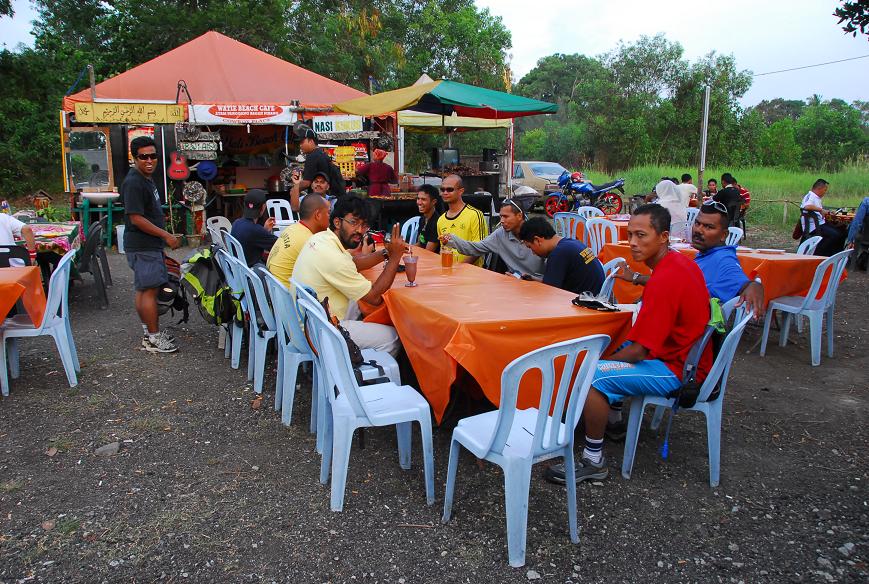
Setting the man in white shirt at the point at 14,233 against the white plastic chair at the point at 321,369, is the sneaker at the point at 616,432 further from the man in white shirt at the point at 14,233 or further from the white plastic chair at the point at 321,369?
the man in white shirt at the point at 14,233

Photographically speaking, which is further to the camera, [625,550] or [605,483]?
[605,483]

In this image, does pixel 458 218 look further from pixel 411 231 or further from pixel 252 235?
pixel 252 235

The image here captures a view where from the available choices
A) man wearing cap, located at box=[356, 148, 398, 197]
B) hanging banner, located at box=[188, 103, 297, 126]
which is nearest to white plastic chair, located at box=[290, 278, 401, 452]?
man wearing cap, located at box=[356, 148, 398, 197]

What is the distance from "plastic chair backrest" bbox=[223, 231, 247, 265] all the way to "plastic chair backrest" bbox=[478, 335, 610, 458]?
10.4ft

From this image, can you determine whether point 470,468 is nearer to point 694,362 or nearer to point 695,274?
point 694,362

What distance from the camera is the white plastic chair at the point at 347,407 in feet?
8.93

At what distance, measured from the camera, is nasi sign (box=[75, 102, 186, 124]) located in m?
10.7

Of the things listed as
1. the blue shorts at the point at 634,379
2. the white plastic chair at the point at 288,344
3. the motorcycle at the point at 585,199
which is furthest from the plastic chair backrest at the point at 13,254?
the motorcycle at the point at 585,199

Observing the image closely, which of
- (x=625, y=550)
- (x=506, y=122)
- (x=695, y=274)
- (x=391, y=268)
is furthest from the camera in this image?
(x=506, y=122)

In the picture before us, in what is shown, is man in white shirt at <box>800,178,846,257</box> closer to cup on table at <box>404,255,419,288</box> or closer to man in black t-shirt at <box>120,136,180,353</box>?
cup on table at <box>404,255,419,288</box>

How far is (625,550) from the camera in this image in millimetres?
2574

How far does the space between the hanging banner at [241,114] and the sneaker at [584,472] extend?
33.7 feet

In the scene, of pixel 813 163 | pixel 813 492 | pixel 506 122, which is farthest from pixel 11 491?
pixel 813 163

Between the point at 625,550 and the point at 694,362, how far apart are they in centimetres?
94
